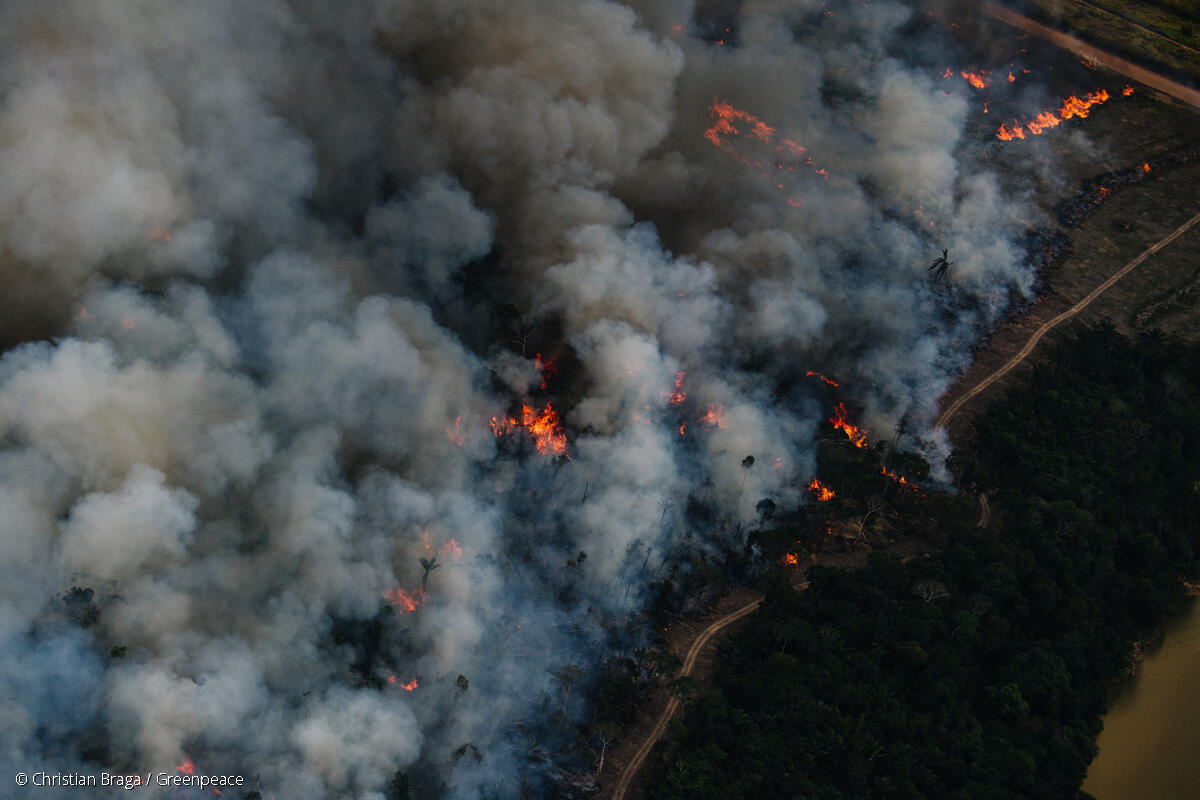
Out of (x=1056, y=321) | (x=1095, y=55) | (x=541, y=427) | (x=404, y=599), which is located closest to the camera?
(x=404, y=599)

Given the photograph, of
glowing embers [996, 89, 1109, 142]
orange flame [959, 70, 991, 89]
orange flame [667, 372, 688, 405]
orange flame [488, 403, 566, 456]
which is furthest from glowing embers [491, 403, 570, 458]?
orange flame [959, 70, 991, 89]

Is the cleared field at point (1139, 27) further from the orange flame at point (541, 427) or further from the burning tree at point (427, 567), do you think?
the burning tree at point (427, 567)

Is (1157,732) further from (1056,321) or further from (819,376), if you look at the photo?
(1056,321)

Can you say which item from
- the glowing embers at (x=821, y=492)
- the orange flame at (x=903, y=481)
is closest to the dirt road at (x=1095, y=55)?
the orange flame at (x=903, y=481)

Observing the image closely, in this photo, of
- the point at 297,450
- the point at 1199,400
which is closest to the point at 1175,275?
the point at 1199,400

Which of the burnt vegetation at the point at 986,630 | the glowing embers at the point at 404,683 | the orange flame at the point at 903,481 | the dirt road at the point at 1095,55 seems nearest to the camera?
the glowing embers at the point at 404,683

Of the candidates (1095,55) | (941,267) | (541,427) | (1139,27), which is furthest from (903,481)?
(1139,27)
